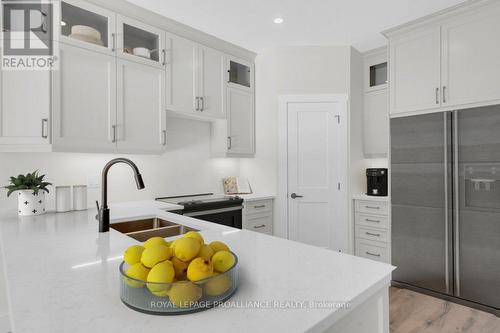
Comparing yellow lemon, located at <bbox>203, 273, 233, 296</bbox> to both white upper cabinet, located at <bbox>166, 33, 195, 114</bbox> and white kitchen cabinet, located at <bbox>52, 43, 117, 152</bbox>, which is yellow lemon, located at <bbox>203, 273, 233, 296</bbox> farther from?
white upper cabinet, located at <bbox>166, 33, 195, 114</bbox>

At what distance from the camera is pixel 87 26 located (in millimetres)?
2318

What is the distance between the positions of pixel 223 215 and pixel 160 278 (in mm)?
2373

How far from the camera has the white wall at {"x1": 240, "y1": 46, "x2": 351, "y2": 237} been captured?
3.53m

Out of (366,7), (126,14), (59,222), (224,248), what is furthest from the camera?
(366,7)

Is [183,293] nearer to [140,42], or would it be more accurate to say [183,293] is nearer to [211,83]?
[140,42]

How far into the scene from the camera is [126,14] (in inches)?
98.4

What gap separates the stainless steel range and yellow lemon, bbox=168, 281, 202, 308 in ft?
6.71

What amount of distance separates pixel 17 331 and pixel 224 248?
0.49m

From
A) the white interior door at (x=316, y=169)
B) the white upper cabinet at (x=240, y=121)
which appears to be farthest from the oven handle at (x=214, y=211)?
the white interior door at (x=316, y=169)

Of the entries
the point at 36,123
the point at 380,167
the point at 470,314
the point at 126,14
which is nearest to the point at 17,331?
the point at 36,123

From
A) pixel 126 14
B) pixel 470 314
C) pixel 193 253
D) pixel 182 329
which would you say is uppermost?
pixel 126 14

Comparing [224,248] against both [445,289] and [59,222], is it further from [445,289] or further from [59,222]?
[445,289]

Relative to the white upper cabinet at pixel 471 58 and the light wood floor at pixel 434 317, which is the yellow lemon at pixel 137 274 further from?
the white upper cabinet at pixel 471 58

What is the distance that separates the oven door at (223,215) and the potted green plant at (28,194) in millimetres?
1149
